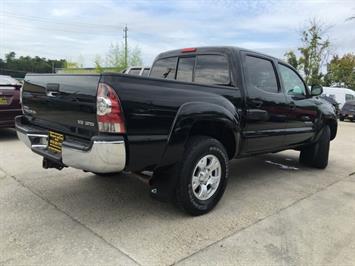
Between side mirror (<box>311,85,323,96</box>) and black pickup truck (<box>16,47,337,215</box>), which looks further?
side mirror (<box>311,85,323,96</box>)

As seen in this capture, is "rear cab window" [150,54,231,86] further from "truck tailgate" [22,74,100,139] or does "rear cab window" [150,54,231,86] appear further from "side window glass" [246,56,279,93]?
"truck tailgate" [22,74,100,139]

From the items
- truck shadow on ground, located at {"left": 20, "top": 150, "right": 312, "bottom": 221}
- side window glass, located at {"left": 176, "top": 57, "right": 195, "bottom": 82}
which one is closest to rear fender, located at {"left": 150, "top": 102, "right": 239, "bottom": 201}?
truck shadow on ground, located at {"left": 20, "top": 150, "right": 312, "bottom": 221}

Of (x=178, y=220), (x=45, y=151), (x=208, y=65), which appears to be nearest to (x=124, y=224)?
(x=178, y=220)

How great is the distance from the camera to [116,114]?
295 centimetres

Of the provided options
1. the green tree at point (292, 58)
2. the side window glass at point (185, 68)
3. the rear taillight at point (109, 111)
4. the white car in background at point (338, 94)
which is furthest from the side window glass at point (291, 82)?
the green tree at point (292, 58)

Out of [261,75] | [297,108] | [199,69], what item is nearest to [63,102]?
[199,69]

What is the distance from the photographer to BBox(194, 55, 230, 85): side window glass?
4.30 metres

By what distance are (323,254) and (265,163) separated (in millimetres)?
3576

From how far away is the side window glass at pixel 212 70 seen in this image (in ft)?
14.1

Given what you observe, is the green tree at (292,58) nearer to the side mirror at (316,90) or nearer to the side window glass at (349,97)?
the side window glass at (349,97)

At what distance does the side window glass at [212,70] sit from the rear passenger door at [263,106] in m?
0.24

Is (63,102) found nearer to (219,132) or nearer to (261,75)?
(219,132)

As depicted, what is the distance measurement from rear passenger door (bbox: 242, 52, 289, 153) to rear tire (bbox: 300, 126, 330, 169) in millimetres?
1319

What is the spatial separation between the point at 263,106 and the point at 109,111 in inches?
90.8
